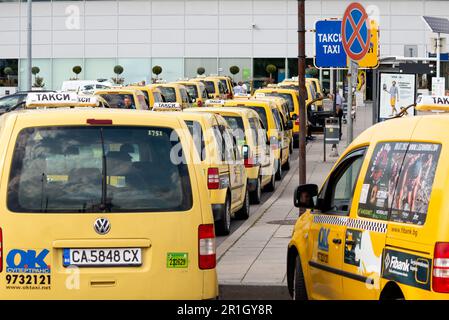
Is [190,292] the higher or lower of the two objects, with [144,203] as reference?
lower

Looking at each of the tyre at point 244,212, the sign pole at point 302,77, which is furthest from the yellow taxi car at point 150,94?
the sign pole at point 302,77

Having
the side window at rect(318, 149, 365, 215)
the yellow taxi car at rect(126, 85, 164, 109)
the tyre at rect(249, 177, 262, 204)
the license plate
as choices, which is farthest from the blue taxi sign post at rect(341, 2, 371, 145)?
the yellow taxi car at rect(126, 85, 164, 109)

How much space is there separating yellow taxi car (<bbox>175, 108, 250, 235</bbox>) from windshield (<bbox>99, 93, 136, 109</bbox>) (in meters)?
10.4

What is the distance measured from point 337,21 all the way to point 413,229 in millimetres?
10753

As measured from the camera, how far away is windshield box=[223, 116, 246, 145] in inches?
848

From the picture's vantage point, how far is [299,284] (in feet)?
32.9

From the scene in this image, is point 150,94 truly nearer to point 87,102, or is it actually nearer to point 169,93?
point 169,93

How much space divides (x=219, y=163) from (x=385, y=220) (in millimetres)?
9105

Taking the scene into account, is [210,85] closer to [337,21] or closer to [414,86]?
[414,86]

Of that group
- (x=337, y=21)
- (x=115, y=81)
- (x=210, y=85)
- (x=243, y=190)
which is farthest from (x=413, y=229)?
(x=115, y=81)

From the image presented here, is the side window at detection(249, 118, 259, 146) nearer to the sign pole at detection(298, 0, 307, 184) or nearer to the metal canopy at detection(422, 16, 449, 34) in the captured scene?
the sign pole at detection(298, 0, 307, 184)

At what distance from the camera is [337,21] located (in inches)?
706

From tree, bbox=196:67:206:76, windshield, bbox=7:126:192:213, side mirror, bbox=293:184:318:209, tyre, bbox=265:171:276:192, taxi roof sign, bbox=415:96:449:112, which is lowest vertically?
tyre, bbox=265:171:276:192

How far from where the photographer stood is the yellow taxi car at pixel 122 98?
2933 cm
